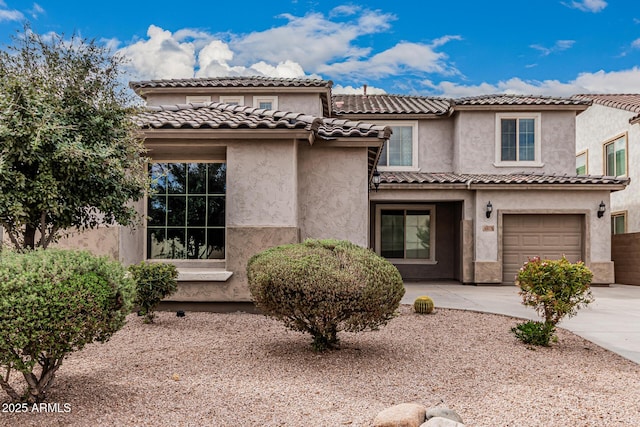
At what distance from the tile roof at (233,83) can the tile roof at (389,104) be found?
7.48 ft

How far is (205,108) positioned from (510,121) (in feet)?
38.8

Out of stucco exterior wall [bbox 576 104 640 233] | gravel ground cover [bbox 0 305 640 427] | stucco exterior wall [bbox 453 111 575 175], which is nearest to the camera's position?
gravel ground cover [bbox 0 305 640 427]

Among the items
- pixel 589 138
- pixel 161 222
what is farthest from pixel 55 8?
pixel 589 138

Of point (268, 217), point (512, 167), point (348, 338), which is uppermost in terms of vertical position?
point (512, 167)

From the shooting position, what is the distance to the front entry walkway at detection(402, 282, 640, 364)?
8.55 meters

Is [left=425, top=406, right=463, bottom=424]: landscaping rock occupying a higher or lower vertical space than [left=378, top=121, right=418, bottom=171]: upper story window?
lower

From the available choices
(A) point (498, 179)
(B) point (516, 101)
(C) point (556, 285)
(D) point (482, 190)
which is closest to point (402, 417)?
(C) point (556, 285)

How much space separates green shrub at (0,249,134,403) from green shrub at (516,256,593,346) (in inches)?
231

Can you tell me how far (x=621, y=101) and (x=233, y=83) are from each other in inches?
608

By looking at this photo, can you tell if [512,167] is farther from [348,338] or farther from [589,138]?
[348,338]

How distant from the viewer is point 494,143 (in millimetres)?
19297

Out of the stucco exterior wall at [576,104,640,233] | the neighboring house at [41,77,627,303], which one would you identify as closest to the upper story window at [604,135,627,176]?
the stucco exterior wall at [576,104,640,233]

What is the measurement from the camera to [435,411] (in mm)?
4738

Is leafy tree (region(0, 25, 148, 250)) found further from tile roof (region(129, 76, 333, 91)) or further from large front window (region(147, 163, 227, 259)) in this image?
tile roof (region(129, 76, 333, 91))
